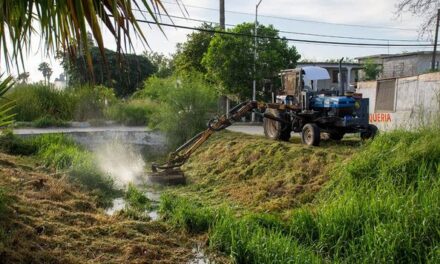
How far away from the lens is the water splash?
14.1m

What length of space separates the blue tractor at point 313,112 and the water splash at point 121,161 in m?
4.36

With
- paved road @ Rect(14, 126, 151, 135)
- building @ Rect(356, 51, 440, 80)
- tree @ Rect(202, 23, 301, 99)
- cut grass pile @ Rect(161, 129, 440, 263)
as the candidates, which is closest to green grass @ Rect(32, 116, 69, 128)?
paved road @ Rect(14, 126, 151, 135)

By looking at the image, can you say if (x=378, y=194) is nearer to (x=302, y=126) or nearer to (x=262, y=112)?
(x=302, y=126)

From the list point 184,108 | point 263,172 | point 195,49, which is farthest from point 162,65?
point 263,172

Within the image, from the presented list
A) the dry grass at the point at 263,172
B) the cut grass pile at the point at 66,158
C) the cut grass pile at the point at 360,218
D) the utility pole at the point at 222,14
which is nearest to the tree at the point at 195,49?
A: the utility pole at the point at 222,14

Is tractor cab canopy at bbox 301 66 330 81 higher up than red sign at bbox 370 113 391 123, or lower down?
higher up

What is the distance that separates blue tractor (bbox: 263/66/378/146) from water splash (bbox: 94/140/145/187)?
14.3 ft

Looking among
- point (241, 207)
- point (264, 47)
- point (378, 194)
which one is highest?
point (264, 47)

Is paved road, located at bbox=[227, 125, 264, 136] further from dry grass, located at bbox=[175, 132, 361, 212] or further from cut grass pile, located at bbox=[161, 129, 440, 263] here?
cut grass pile, located at bbox=[161, 129, 440, 263]

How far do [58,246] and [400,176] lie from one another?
5.72 m

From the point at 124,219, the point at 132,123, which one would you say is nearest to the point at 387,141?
the point at 124,219

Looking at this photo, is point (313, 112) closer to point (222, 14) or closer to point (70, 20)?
point (70, 20)

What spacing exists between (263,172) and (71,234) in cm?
602

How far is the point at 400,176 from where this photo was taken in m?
8.38
